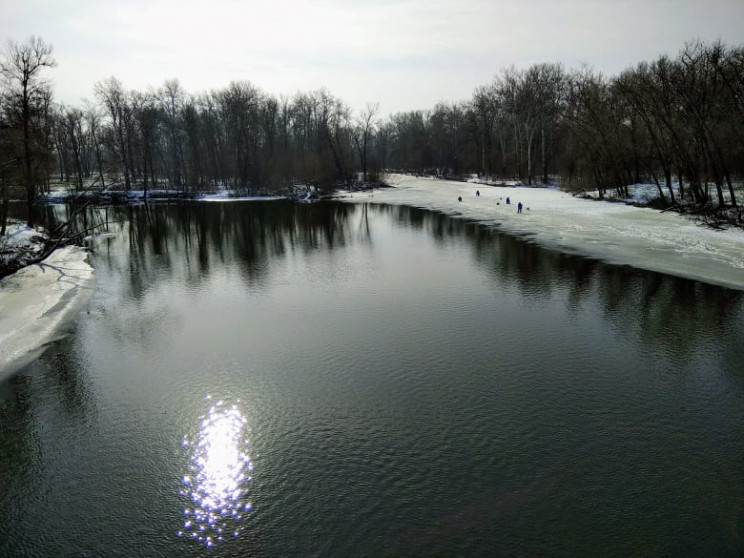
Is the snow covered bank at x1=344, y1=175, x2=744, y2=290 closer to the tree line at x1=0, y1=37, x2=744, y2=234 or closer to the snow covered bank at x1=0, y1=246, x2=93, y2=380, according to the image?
the tree line at x1=0, y1=37, x2=744, y2=234

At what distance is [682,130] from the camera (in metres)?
34.3

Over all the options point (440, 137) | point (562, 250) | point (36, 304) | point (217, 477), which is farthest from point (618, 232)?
point (440, 137)

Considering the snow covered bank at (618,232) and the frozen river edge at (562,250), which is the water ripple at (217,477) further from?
the snow covered bank at (618,232)

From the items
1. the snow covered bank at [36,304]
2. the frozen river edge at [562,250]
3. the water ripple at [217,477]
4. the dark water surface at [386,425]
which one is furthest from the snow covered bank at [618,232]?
the snow covered bank at [36,304]

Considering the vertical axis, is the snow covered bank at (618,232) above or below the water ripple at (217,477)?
above

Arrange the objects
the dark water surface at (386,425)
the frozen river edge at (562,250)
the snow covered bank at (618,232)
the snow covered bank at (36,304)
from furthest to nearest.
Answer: the snow covered bank at (618,232)
the frozen river edge at (562,250)
the snow covered bank at (36,304)
the dark water surface at (386,425)

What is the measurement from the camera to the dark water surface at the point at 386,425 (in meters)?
6.65

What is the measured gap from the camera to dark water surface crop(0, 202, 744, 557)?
6652 millimetres

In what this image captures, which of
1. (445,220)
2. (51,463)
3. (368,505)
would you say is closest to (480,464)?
(368,505)

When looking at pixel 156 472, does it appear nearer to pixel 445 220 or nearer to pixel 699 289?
pixel 699 289

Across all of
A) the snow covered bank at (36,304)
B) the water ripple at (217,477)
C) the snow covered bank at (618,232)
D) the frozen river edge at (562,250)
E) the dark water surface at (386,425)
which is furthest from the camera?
the snow covered bank at (618,232)

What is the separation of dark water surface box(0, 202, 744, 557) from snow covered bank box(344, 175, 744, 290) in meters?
2.97

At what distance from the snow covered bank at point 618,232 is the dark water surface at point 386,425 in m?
2.97

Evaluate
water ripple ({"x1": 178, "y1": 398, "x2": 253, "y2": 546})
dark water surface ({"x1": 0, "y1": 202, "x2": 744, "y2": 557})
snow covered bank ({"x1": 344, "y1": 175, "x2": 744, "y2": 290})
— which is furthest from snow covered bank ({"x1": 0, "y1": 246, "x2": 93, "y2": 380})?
snow covered bank ({"x1": 344, "y1": 175, "x2": 744, "y2": 290})
